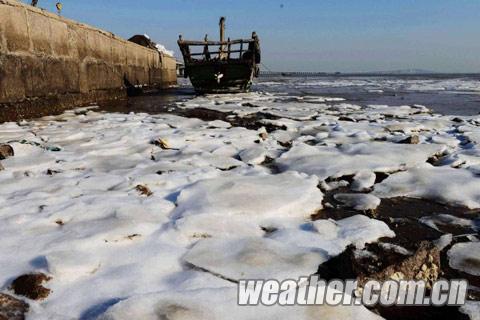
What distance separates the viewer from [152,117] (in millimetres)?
5508

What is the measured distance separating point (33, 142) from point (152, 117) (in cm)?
227

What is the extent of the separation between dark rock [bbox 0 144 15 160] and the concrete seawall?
6.28 ft

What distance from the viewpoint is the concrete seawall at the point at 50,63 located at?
15.0 ft

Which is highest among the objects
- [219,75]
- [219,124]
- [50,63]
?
[50,63]

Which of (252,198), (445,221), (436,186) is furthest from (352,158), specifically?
(252,198)

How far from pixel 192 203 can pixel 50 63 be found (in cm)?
461

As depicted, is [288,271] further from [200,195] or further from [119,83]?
[119,83]

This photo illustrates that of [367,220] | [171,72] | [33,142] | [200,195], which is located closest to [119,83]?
[33,142]

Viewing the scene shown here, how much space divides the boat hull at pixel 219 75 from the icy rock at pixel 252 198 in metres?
9.05

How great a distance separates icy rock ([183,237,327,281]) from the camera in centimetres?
139

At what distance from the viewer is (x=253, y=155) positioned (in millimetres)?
3111

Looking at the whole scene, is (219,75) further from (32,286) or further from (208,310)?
(208,310)

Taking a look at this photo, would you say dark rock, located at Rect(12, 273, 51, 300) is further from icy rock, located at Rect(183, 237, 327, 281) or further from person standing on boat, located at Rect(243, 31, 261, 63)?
person standing on boat, located at Rect(243, 31, 261, 63)

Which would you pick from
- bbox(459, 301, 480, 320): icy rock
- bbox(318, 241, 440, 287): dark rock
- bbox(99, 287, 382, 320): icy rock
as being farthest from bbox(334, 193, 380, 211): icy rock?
bbox(99, 287, 382, 320): icy rock
